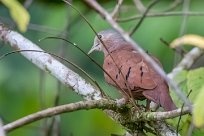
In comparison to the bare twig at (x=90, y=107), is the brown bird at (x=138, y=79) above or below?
above

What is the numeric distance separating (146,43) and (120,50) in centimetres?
202

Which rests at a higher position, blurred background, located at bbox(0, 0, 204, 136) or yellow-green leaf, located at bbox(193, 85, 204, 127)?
blurred background, located at bbox(0, 0, 204, 136)

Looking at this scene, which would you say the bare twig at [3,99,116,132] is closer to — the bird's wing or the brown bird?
the brown bird

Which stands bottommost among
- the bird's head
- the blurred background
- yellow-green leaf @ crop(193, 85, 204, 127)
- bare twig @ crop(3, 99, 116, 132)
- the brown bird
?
yellow-green leaf @ crop(193, 85, 204, 127)

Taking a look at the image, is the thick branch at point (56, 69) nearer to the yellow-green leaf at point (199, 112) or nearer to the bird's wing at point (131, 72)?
the bird's wing at point (131, 72)

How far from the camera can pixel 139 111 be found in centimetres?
322

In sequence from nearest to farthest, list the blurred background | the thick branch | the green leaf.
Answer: the green leaf → the thick branch → the blurred background

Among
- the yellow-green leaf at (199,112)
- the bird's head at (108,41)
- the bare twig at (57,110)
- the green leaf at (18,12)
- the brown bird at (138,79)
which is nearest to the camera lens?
the yellow-green leaf at (199,112)

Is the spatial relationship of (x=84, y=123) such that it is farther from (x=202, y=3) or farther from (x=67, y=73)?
(x=67, y=73)

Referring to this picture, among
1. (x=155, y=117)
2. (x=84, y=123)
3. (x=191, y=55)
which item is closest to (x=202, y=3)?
(x=84, y=123)

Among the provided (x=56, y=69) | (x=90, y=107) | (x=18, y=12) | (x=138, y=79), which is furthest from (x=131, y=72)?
(x=18, y=12)

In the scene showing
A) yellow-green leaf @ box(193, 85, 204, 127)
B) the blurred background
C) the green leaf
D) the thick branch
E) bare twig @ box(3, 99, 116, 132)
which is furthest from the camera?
the blurred background

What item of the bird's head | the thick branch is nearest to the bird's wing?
the thick branch

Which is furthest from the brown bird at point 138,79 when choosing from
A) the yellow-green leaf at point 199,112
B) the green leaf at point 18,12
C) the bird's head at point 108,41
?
the yellow-green leaf at point 199,112
